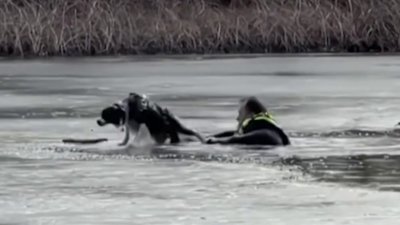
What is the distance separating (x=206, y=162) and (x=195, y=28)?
31.1 m

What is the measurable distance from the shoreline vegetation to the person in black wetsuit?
2719cm

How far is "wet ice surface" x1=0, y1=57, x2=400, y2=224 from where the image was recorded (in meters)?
12.0

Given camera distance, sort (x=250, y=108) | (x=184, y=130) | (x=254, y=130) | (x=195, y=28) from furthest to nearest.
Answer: (x=195, y=28), (x=184, y=130), (x=250, y=108), (x=254, y=130)

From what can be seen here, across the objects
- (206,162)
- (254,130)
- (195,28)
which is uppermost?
(254,130)

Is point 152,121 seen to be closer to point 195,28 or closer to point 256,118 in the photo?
point 256,118

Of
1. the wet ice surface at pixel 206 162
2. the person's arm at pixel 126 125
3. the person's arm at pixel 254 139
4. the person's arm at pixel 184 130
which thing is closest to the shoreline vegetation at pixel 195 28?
the wet ice surface at pixel 206 162

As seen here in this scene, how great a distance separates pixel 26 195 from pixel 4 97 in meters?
14.0

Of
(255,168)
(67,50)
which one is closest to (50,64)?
(67,50)

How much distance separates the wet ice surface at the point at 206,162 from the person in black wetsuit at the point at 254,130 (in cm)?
25

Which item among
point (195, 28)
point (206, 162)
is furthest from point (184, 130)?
point (195, 28)

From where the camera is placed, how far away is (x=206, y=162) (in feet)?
51.8

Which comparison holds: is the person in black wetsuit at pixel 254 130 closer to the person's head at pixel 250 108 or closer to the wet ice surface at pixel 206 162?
the person's head at pixel 250 108

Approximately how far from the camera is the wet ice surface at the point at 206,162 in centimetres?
1199

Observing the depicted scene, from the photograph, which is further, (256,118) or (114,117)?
(114,117)
